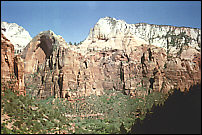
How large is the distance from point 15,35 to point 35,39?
35.7 meters

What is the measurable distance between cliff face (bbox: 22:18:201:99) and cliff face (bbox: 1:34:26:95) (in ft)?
61.1

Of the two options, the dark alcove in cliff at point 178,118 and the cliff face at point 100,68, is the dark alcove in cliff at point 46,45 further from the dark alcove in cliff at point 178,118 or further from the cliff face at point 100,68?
the dark alcove in cliff at point 178,118

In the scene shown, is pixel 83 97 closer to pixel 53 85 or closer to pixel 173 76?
pixel 53 85

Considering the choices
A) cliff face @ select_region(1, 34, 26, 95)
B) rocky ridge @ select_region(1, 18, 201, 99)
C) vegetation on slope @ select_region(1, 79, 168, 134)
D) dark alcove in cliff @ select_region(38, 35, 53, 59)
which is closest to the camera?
vegetation on slope @ select_region(1, 79, 168, 134)

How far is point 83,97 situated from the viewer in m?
50.6

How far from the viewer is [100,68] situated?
6106cm

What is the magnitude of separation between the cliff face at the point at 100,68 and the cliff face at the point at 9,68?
61.1 ft

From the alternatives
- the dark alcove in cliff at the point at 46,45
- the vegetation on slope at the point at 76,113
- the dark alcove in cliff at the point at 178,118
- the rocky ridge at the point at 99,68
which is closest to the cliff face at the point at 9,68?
the vegetation on slope at the point at 76,113

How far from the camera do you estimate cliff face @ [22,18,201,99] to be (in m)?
51.2

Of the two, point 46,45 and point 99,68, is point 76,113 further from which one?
point 46,45

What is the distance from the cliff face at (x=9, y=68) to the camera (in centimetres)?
2897

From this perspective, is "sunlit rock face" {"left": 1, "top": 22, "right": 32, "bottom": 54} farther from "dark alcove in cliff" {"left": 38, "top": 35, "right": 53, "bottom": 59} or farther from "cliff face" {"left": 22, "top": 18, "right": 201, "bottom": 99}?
"cliff face" {"left": 22, "top": 18, "right": 201, "bottom": 99}

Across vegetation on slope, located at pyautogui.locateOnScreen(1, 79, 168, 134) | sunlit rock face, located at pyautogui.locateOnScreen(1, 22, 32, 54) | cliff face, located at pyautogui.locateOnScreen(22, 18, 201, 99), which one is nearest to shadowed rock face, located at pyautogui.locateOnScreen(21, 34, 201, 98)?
cliff face, located at pyautogui.locateOnScreen(22, 18, 201, 99)

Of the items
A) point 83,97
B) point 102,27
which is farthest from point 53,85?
point 102,27
